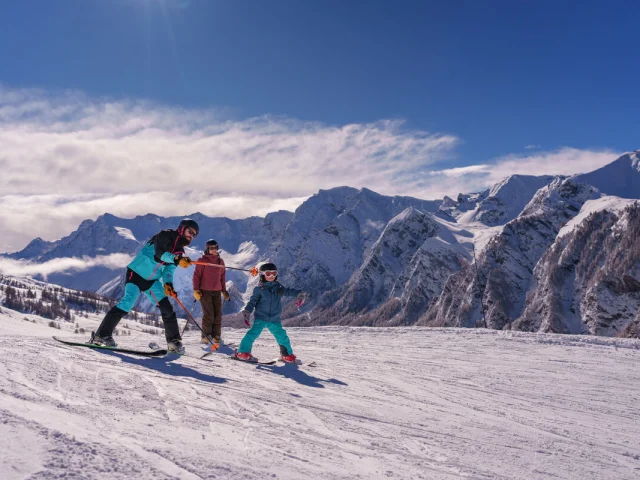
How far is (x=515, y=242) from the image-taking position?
14488 cm

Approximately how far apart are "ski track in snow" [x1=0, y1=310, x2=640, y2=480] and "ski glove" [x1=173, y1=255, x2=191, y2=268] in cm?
163

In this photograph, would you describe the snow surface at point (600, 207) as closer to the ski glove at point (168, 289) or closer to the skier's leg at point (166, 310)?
the ski glove at point (168, 289)

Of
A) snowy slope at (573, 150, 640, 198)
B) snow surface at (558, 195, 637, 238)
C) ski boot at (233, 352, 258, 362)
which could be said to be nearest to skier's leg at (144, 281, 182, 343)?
ski boot at (233, 352, 258, 362)

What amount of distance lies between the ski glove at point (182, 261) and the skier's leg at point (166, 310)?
100cm

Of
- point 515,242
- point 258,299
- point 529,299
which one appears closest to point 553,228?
point 515,242

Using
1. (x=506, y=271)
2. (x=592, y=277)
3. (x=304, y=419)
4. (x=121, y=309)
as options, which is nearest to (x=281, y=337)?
(x=121, y=309)

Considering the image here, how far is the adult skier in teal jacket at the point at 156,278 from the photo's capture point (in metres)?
8.12

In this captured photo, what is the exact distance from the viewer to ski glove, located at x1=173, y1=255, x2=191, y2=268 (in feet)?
25.0

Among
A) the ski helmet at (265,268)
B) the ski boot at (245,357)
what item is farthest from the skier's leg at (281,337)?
the ski helmet at (265,268)

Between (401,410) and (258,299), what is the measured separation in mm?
4325

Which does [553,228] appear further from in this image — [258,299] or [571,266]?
[258,299]

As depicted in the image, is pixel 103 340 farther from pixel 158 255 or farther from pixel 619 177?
pixel 619 177

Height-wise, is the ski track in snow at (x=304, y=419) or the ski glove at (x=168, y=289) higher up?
the ski glove at (x=168, y=289)

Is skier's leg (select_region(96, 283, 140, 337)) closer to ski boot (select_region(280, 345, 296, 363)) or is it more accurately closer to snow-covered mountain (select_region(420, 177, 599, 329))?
ski boot (select_region(280, 345, 296, 363))
